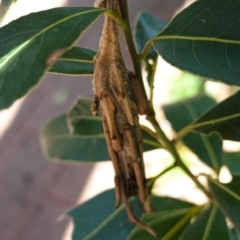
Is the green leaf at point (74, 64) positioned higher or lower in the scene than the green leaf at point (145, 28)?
lower

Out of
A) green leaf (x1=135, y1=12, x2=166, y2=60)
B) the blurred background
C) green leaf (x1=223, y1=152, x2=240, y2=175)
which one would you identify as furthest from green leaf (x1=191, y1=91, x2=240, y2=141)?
the blurred background

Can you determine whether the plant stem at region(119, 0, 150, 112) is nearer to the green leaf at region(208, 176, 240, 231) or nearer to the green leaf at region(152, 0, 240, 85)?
the green leaf at region(152, 0, 240, 85)

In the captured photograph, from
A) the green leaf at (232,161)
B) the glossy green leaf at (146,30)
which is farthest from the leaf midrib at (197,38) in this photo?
the green leaf at (232,161)

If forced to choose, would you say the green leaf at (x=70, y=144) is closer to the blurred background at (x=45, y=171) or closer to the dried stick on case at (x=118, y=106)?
the dried stick on case at (x=118, y=106)

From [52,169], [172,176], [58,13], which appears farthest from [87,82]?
[58,13]

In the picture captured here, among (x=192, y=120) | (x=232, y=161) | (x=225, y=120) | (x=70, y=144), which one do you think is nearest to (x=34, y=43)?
(x=225, y=120)
